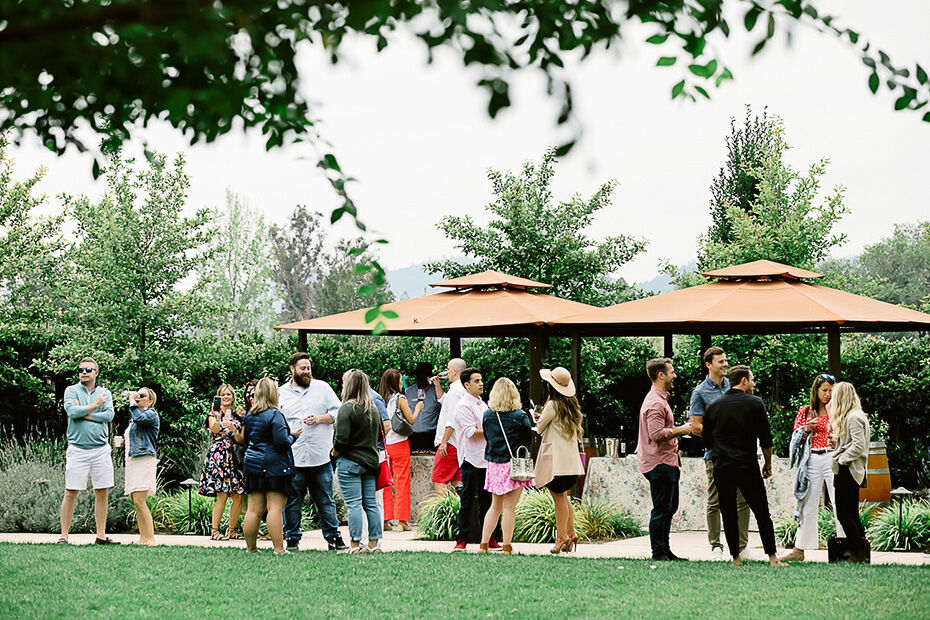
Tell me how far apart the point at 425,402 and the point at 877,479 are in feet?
16.3

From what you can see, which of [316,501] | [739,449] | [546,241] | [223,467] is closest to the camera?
[739,449]

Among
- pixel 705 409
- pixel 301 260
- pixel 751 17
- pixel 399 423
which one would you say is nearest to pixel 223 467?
pixel 399 423

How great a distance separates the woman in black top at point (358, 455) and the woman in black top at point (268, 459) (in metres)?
0.51

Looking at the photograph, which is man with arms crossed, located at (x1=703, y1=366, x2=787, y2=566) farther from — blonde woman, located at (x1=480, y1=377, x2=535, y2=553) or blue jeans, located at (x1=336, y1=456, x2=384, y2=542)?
blue jeans, located at (x1=336, y1=456, x2=384, y2=542)

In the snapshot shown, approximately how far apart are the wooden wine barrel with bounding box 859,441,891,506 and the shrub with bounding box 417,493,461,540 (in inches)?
167

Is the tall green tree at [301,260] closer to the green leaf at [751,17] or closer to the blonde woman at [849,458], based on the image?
the blonde woman at [849,458]

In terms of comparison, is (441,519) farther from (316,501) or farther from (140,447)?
(140,447)

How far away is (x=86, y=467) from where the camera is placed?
11.0 metres

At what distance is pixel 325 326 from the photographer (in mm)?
14750

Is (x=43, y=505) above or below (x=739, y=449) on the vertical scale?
below

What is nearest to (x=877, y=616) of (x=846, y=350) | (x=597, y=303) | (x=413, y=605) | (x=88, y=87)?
(x=413, y=605)

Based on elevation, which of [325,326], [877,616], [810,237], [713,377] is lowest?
[877,616]

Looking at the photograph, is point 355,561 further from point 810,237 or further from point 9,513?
point 810,237

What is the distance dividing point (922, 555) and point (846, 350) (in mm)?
7443
